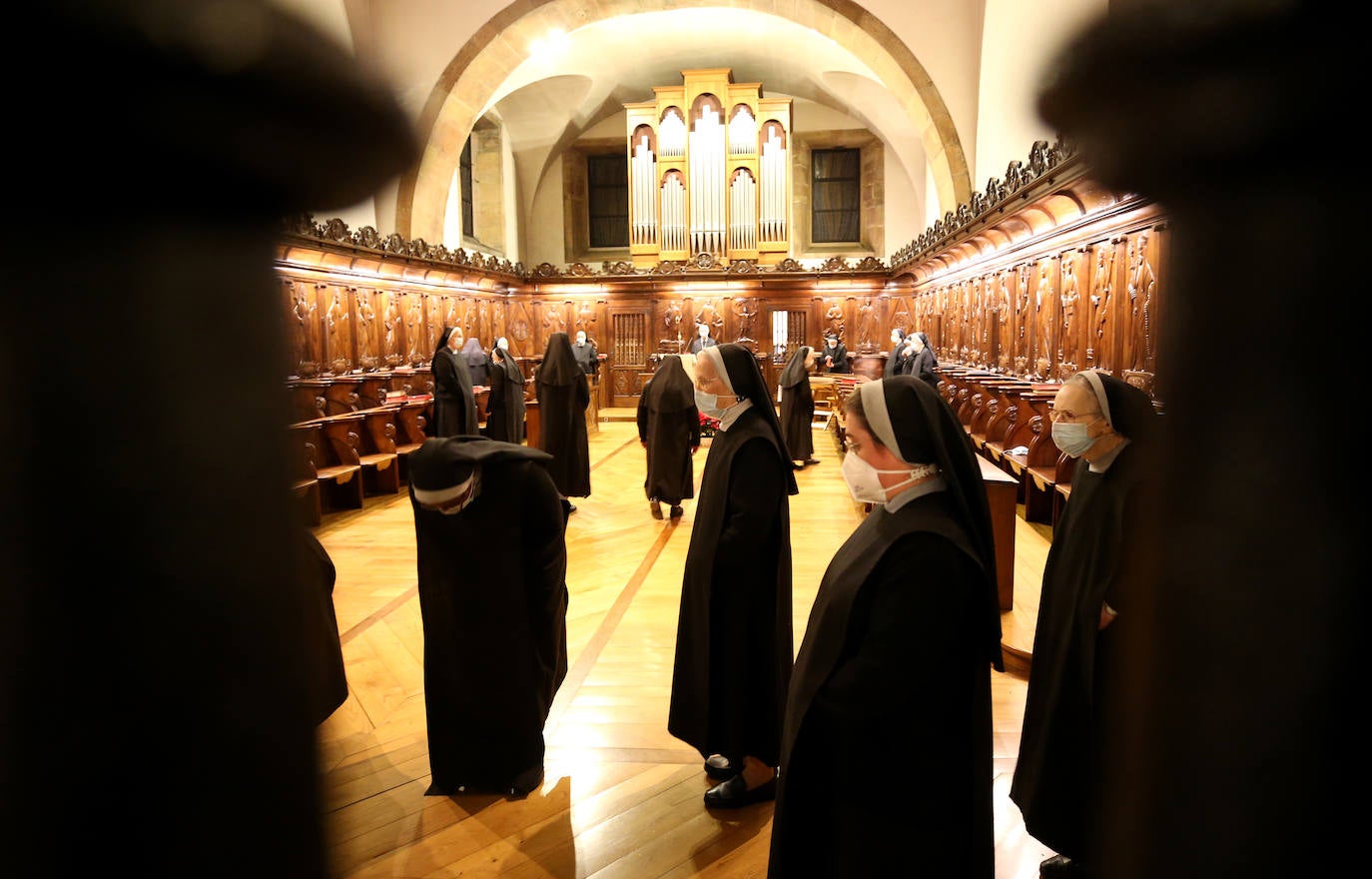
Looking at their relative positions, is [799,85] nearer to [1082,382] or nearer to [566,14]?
[566,14]

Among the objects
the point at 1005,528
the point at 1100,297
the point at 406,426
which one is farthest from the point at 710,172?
the point at 1005,528

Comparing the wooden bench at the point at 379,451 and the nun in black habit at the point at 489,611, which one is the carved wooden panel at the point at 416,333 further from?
the nun in black habit at the point at 489,611

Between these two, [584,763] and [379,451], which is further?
[379,451]

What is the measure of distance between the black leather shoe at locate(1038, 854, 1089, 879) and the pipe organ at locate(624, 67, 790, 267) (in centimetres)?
1532

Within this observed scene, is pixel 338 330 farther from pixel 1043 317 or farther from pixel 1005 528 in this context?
pixel 1005 528

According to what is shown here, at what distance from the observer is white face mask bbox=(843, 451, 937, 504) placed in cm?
178

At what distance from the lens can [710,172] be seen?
16.9 m

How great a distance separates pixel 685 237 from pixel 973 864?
648 inches

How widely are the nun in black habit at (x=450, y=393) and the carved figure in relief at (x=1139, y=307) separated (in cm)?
545

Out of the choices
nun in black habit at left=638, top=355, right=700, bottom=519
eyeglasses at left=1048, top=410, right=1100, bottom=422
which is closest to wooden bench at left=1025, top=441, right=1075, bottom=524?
eyeglasses at left=1048, top=410, right=1100, bottom=422

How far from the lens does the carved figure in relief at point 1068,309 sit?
21.7ft

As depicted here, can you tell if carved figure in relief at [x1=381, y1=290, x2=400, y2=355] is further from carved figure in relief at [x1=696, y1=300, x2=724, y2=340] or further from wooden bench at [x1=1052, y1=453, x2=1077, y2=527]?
wooden bench at [x1=1052, y1=453, x2=1077, y2=527]

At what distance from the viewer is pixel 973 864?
5.61ft

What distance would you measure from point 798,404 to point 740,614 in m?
6.25
